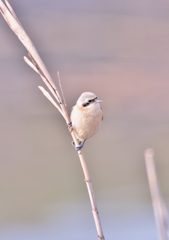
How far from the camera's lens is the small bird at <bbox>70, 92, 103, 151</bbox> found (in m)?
0.84

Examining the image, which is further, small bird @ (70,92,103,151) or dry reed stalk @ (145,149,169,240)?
small bird @ (70,92,103,151)

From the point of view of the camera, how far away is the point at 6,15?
612 millimetres

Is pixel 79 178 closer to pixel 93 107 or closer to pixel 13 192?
pixel 13 192

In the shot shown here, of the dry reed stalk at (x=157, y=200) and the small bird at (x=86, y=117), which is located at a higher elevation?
the small bird at (x=86, y=117)

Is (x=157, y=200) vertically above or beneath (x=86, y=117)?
beneath

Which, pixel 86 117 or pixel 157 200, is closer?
pixel 157 200

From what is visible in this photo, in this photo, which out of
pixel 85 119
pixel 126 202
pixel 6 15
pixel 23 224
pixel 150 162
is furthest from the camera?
pixel 126 202

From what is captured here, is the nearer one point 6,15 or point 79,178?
point 6,15

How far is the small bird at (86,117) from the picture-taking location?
844 mm

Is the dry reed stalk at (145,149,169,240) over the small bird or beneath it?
beneath

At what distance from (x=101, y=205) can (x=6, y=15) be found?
1.83 m

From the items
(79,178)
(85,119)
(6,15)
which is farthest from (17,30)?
Result: (79,178)

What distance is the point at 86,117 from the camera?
2.84ft

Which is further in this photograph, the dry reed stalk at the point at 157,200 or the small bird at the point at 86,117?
the small bird at the point at 86,117
